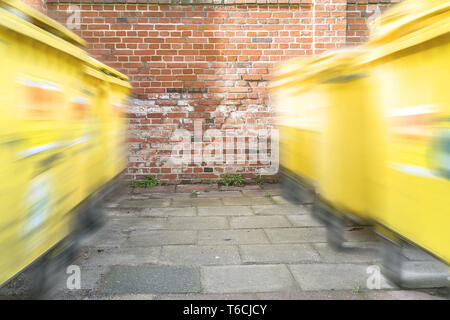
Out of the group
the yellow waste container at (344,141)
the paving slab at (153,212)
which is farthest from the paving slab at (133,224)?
the yellow waste container at (344,141)

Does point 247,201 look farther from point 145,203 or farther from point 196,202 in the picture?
point 145,203

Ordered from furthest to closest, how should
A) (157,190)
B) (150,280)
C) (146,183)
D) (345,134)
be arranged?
(146,183) → (157,190) → (345,134) → (150,280)

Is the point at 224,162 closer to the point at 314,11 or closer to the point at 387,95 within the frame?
the point at 314,11

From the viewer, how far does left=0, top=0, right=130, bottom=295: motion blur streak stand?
162cm

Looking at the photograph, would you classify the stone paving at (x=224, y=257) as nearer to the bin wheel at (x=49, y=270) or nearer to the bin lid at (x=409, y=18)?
the bin wheel at (x=49, y=270)

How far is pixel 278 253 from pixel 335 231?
0.53 metres

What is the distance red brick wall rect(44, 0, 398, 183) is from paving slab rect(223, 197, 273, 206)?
2.68 ft

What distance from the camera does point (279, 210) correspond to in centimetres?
448

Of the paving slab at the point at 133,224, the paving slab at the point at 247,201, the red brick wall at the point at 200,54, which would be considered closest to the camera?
the paving slab at the point at 133,224

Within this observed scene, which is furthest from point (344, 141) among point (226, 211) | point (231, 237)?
point (226, 211)

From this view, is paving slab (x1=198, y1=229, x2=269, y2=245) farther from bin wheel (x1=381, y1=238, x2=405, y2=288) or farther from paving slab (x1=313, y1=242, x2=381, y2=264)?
bin wheel (x1=381, y1=238, x2=405, y2=288)

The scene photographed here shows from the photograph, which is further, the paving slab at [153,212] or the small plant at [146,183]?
the small plant at [146,183]

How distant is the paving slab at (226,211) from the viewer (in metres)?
4.30

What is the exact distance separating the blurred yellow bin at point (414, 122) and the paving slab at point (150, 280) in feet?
4.58
